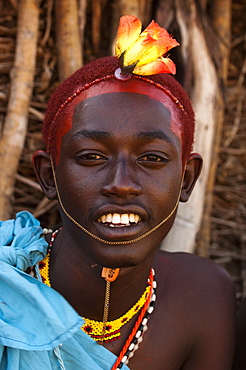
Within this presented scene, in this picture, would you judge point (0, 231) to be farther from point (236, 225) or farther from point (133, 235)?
point (236, 225)

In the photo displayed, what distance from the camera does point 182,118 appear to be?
1644 mm

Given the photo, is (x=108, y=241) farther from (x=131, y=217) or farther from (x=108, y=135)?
(x=108, y=135)

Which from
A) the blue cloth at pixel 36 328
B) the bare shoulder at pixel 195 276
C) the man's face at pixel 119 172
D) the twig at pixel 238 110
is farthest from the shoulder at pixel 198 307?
the twig at pixel 238 110

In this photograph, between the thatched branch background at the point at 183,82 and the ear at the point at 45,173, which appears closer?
the ear at the point at 45,173

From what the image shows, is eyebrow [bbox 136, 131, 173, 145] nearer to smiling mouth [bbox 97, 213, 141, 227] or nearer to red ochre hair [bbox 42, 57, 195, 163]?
red ochre hair [bbox 42, 57, 195, 163]

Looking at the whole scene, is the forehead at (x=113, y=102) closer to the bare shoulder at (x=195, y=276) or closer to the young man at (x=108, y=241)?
the young man at (x=108, y=241)

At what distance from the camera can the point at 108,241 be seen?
145 cm

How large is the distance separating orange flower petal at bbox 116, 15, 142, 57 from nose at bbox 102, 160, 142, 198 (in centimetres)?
37

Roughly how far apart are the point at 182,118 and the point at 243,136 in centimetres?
156

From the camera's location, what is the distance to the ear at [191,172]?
5.86 ft

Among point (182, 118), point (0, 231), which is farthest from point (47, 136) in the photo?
point (182, 118)

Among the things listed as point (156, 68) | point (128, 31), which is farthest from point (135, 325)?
point (128, 31)

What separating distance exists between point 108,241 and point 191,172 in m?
0.53

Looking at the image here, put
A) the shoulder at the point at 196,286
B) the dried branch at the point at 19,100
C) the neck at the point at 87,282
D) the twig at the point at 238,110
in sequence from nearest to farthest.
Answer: the neck at the point at 87,282
the shoulder at the point at 196,286
the dried branch at the point at 19,100
the twig at the point at 238,110
